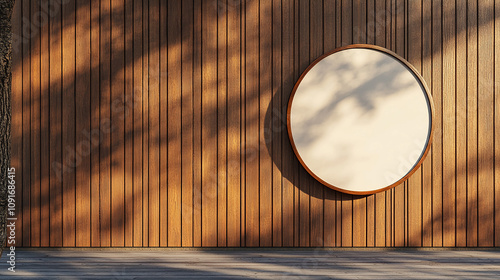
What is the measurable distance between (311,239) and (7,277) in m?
2.00

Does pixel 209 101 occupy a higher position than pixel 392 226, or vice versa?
pixel 209 101

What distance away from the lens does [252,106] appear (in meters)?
3.05

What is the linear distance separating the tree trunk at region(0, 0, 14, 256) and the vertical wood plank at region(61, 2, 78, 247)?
1244mm

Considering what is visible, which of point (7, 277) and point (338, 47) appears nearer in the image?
point (7, 277)

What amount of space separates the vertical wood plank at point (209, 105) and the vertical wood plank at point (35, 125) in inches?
48.1

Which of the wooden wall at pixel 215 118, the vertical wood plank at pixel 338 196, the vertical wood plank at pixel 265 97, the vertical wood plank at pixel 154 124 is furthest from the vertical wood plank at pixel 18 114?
the vertical wood plank at pixel 338 196

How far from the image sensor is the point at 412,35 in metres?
3.05

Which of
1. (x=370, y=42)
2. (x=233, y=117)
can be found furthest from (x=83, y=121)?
(x=370, y=42)

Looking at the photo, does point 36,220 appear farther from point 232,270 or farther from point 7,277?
point 232,270

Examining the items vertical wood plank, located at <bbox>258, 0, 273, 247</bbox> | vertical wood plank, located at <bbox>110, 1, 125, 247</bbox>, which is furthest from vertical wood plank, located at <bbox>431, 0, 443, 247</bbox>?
vertical wood plank, located at <bbox>110, 1, 125, 247</bbox>

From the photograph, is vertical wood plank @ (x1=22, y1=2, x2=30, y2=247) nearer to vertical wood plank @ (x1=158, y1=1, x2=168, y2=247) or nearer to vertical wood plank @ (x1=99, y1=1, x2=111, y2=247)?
vertical wood plank @ (x1=99, y1=1, x2=111, y2=247)

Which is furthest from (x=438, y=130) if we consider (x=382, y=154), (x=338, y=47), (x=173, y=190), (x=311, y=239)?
(x=173, y=190)

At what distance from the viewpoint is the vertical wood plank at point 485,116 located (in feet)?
10.0

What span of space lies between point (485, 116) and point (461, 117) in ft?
0.58
